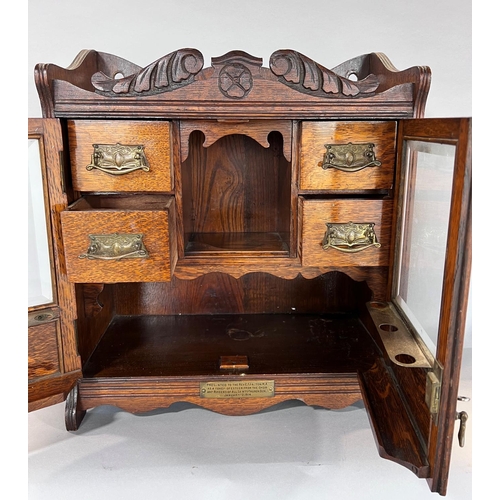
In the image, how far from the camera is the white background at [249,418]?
3.83ft

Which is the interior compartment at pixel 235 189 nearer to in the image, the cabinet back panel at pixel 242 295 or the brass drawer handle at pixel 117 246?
the cabinet back panel at pixel 242 295

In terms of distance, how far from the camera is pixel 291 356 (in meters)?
1.42

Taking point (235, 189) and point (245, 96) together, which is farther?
point (235, 189)

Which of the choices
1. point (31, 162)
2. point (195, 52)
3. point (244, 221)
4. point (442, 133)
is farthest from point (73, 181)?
point (442, 133)

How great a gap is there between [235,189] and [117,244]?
0.54m

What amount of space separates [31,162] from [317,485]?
3.16ft

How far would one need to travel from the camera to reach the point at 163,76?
1.16m

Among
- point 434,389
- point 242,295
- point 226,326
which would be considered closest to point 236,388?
point 226,326

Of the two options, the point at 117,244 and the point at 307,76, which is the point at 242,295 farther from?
the point at 307,76

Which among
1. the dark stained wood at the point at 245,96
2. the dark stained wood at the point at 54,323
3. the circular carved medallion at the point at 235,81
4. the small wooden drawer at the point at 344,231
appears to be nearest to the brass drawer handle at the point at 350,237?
the small wooden drawer at the point at 344,231

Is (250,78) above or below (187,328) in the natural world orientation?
above

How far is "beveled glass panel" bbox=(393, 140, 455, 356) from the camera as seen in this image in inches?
36.4

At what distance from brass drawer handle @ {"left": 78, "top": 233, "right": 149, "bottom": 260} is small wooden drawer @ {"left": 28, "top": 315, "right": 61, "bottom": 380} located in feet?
0.71

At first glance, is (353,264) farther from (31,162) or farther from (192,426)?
(31,162)
